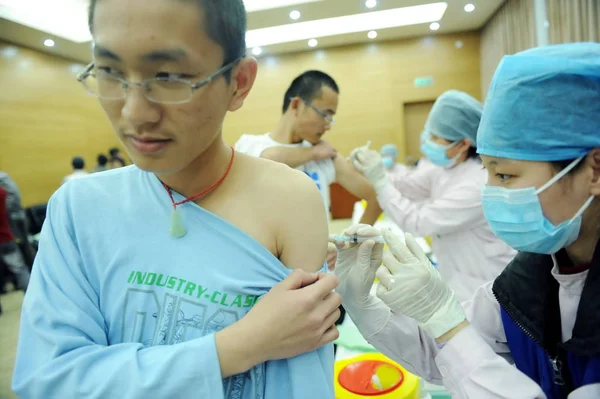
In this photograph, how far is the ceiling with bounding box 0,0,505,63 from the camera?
18.9 feet

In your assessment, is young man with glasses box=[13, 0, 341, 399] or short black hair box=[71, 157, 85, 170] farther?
short black hair box=[71, 157, 85, 170]

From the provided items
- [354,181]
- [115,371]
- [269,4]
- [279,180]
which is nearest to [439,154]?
[354,181]

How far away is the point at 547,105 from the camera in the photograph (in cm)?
88

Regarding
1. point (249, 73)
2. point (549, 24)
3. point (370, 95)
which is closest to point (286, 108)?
point (249, 73)

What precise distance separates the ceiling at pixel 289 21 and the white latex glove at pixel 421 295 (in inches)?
200

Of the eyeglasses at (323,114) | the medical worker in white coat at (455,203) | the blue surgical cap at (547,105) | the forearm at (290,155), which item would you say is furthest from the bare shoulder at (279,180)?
the medical worker in white coat at (455,203)

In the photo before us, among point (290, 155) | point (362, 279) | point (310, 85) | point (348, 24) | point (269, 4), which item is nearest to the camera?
point (362, 279)

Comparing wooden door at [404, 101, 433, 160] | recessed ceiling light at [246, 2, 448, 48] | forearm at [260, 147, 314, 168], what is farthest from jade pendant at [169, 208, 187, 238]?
wooden door at [404, 101, 433, 160]

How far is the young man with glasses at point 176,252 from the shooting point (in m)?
0.60

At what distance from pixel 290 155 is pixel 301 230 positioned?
1187mm

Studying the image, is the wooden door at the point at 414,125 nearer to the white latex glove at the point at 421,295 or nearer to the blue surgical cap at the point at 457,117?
the blue surgical cap at the point at 457,117

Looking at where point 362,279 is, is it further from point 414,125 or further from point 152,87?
point 414,125

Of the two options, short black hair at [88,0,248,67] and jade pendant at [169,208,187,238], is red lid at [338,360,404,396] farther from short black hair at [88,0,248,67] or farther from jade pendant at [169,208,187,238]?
short black hair at [88,0,248,67]

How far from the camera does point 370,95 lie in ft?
27.4
